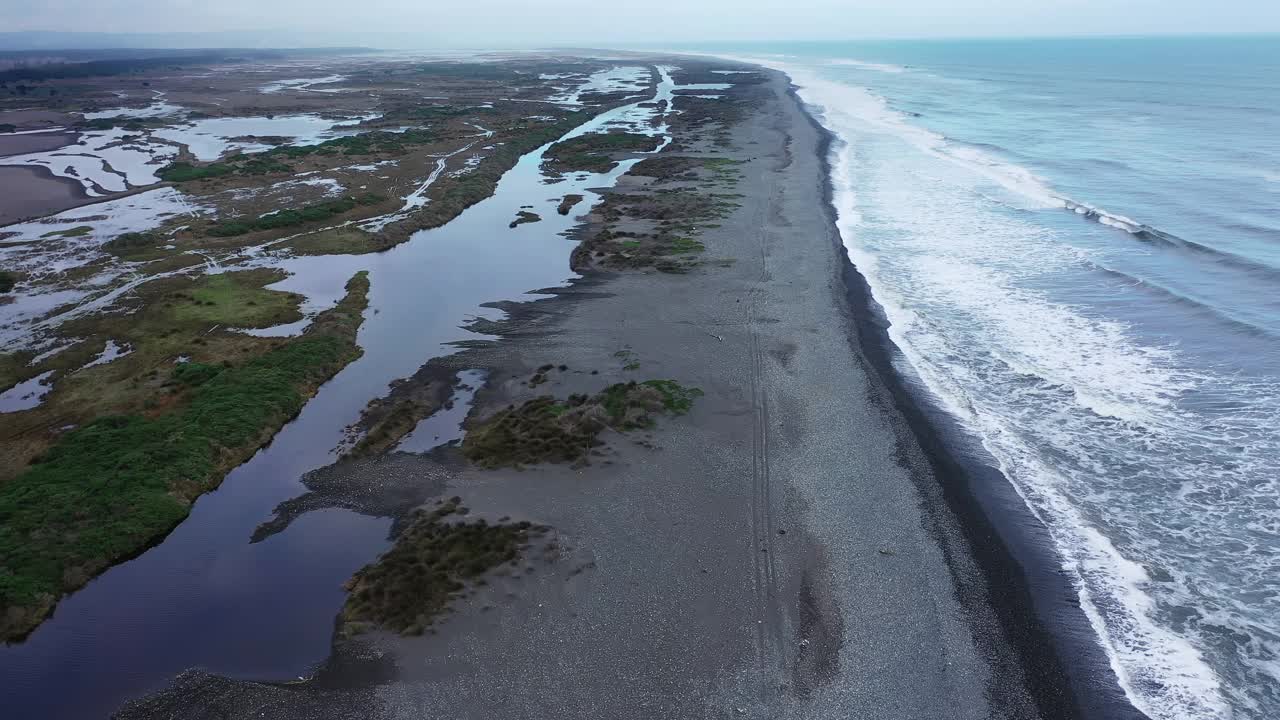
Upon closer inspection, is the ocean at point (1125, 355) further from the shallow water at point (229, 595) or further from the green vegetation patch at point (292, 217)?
the green vegetation patch at point (292, 217)

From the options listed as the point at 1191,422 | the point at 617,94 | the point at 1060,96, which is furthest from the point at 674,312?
the point at 1060,96

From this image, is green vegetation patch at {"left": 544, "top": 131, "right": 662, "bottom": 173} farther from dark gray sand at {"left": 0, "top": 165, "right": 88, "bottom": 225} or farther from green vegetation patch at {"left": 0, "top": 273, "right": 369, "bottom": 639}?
green vegetation patch at {"left": 0, "top": 273, "right": 369, "bottom": 639}

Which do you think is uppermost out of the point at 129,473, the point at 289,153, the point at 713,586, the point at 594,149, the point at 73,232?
the point at 594,149

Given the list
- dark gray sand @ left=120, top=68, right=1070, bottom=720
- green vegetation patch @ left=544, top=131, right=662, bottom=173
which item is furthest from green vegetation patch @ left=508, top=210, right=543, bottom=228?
dark gray sand @ left=120, top=68, right=1070, bottom=720

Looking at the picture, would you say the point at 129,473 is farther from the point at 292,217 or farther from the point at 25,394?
the point at 292,217

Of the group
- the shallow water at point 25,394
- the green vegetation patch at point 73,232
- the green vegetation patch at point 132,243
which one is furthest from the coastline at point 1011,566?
the green vegetation patch at point 73,232

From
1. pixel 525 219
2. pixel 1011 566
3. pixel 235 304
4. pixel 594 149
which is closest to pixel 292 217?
pixel 235 304
